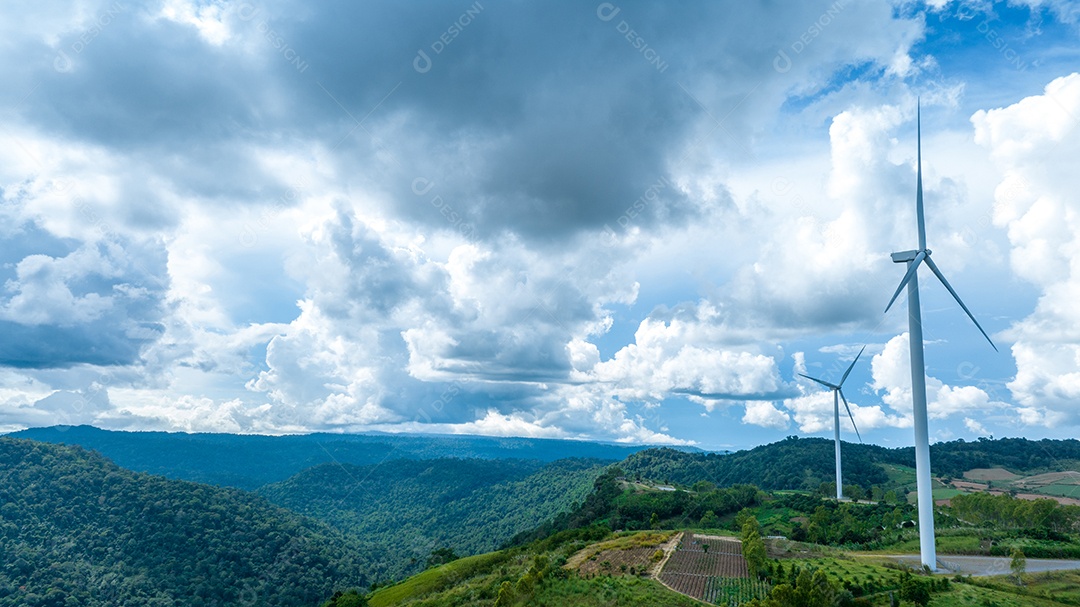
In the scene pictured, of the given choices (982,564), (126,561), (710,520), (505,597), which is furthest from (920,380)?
(126,561)

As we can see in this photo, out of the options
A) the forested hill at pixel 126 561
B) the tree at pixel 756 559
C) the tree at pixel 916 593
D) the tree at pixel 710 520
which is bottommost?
the forested hill at pixel 126 561

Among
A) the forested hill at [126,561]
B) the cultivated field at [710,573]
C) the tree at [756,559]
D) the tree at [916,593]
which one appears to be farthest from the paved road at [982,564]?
the forested hill at [126,561]

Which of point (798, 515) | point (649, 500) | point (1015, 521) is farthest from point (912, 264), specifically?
point (649, 500)

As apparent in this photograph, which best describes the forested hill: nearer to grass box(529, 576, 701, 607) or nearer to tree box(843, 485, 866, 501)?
grass box(529, 576, 701, 607)

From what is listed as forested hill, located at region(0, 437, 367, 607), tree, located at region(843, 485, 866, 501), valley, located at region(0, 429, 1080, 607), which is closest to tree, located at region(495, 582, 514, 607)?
valley, located at region(0, 429, 1080, 607)

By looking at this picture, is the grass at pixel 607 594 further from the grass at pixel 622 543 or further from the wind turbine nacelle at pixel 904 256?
the wind turbine nacelle at pixel 904 256

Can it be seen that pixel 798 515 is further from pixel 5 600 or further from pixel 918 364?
pixel 5 600
